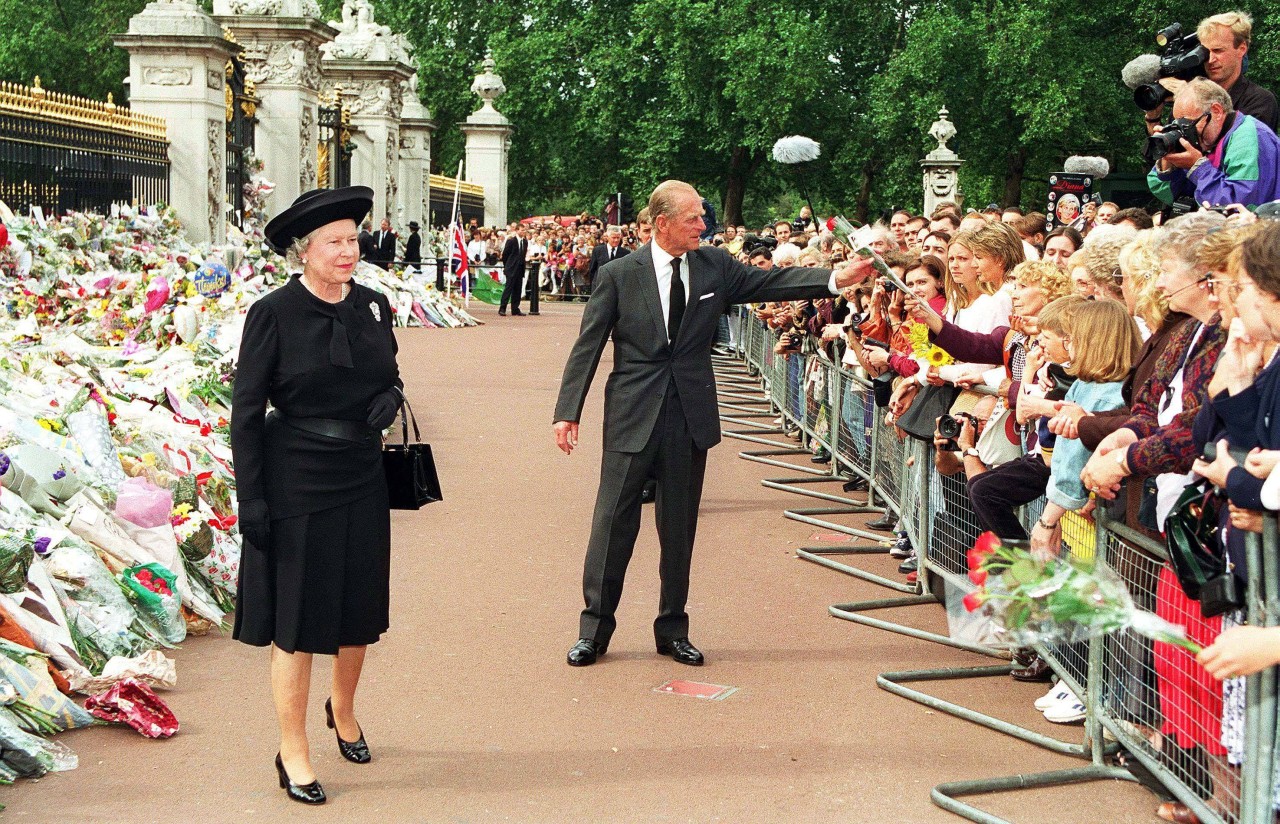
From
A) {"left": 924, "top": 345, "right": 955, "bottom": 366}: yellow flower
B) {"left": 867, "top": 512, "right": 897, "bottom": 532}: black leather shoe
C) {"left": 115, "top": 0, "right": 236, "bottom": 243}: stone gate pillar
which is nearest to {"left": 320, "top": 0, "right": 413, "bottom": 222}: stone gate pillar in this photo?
{"left": 115, "top": 0, "right": 236, "bottom": 243}: stone gate pillar

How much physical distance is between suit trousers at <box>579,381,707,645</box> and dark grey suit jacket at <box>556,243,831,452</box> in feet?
0.19

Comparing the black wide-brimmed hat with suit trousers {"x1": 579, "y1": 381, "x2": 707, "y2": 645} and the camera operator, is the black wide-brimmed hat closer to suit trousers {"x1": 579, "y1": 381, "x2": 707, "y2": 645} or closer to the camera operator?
suit trousers {"x1": 579, "y1": 381, "x2": 707, "y2": 645}

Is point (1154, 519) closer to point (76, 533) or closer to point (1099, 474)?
point (1099, 474)

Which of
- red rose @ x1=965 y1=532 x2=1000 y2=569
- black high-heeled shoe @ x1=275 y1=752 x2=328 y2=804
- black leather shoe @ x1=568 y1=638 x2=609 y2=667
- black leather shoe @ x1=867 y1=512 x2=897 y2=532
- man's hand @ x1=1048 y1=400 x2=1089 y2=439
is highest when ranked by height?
man's hand @ x1=1048 y1=400 x2=1089 y2=439

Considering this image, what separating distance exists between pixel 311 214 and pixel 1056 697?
10.8 feet

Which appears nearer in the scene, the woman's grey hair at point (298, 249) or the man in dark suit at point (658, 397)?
the woman's grey hair at point (298, 249)

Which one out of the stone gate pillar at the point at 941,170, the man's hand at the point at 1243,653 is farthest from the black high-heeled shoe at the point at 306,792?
the stone gate pillar at the point at 941,170

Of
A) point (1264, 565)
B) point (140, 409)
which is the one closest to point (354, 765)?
point (1264, 565)

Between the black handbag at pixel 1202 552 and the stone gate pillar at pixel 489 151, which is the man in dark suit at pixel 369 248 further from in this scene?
the black handbag at pixel 1202 552

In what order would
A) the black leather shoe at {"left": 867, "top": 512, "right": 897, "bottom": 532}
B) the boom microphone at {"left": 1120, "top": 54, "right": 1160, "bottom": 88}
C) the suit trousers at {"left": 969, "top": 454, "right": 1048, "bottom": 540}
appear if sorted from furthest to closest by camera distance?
the black leather shoe at {"left": 867, "top": 512, "right": 897, "bottom": 532}
the boom microphone at {"left": 1120, "top": 54, "right": 1160, "bottom": 88}
the suit trousers at {"left": 969, "top": 454, "right": 1048, "bottom": 540}

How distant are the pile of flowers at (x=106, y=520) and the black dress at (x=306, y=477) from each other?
0.85 metres

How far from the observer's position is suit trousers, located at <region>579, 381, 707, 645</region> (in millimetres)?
6516

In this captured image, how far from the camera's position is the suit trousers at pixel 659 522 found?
21.4ft

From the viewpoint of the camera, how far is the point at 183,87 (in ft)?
65.2
